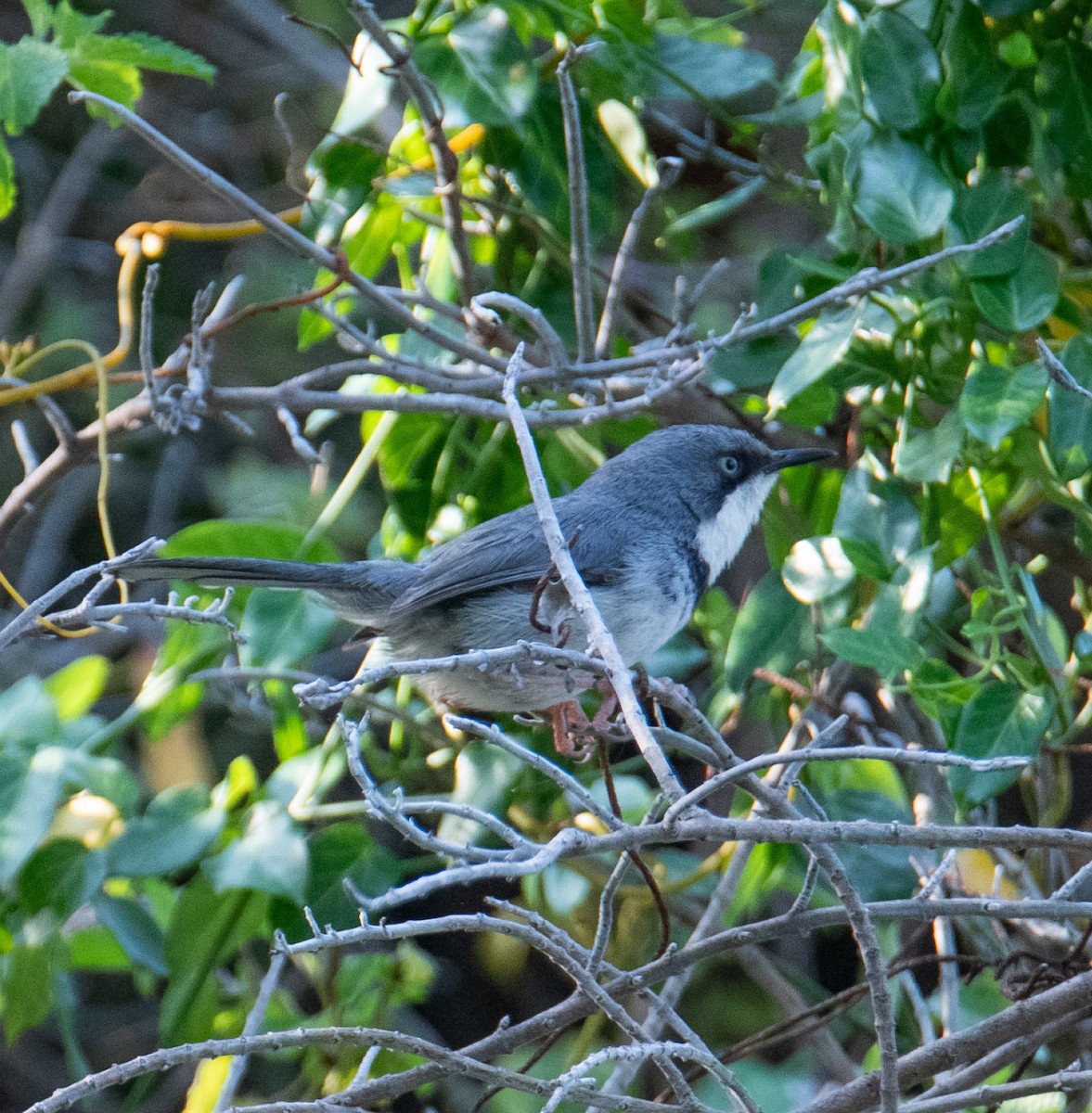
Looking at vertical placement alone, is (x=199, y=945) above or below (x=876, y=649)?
below

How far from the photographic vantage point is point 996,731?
2318mm

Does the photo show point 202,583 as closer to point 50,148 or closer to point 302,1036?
point 302,1036

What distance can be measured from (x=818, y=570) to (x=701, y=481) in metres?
0.84

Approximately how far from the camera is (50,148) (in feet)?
20.1

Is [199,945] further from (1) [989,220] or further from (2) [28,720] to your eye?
(1) [989,220]

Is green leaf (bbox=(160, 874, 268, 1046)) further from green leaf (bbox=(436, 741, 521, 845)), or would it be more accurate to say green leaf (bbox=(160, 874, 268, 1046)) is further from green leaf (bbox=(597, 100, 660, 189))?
green leaf (bbox=(597, 100, 660, 189))

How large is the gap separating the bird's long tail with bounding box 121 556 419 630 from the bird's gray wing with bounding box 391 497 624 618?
47mm

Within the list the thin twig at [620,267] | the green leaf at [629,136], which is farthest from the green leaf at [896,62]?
the green leaf at [629,136]

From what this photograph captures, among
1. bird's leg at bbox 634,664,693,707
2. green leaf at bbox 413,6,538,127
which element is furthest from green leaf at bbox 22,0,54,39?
bird's leg at bbox 634,664,693,707

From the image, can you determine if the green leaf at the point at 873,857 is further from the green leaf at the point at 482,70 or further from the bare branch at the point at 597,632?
the green leaf at the point at 482,70

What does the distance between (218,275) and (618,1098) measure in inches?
189

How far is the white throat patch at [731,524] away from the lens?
10.8 ft

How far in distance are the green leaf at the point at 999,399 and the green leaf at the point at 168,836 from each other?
175 cm

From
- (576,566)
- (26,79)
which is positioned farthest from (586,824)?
(26,79)
